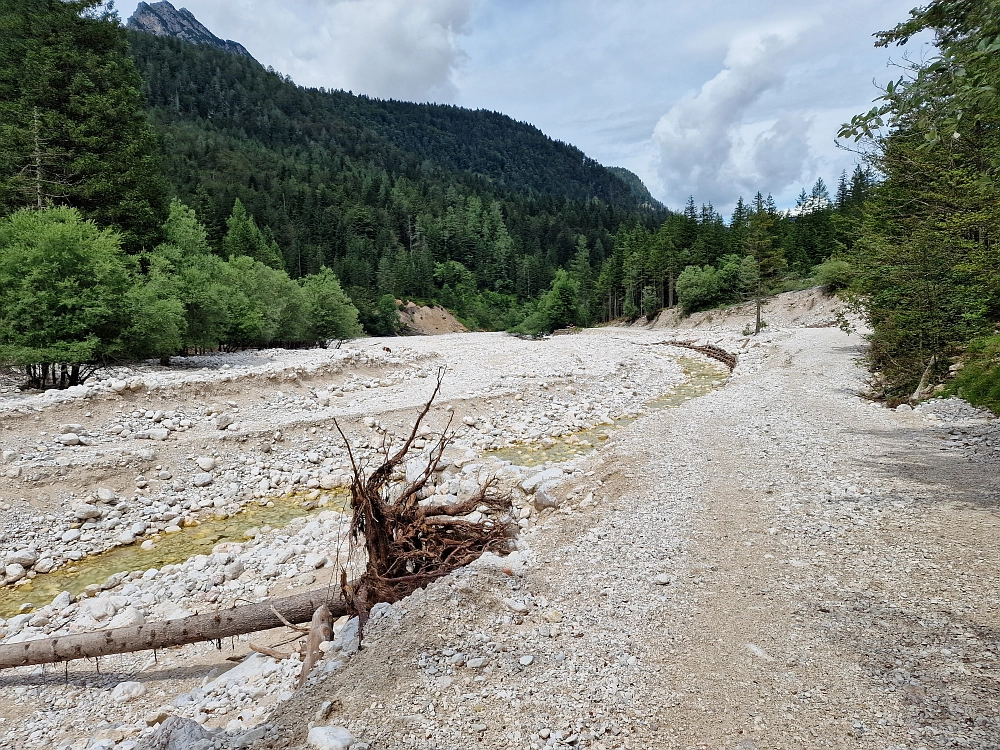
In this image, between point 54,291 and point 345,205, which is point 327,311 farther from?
point 345,205

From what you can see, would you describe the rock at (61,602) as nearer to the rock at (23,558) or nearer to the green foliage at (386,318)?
the rock at (23,558)

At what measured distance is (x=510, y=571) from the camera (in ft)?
19.4

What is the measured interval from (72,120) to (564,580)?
3113 cm

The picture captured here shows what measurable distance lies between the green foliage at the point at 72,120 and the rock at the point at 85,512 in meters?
17.1

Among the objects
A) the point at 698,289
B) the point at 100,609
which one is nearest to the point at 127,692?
the point at 100,609

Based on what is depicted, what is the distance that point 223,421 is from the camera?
49.0 feet

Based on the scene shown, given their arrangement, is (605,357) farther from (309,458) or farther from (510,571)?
(510,571)

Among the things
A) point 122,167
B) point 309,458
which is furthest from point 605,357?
point 122,167

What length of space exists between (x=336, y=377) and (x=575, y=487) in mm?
15274

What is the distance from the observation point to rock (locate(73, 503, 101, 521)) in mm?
10375

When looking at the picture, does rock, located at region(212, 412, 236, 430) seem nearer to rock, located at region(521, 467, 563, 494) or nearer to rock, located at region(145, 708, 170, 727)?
rock, located at region(521, 467, 563, 494)

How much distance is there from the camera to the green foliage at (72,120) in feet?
69.6

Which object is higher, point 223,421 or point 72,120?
point 72,120

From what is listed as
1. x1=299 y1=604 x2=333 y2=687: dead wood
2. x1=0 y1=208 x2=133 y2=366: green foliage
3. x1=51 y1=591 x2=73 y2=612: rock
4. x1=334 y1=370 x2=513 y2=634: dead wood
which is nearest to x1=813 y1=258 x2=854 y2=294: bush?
x1=334 y1=370 x2=513 y2=634: dead wood
